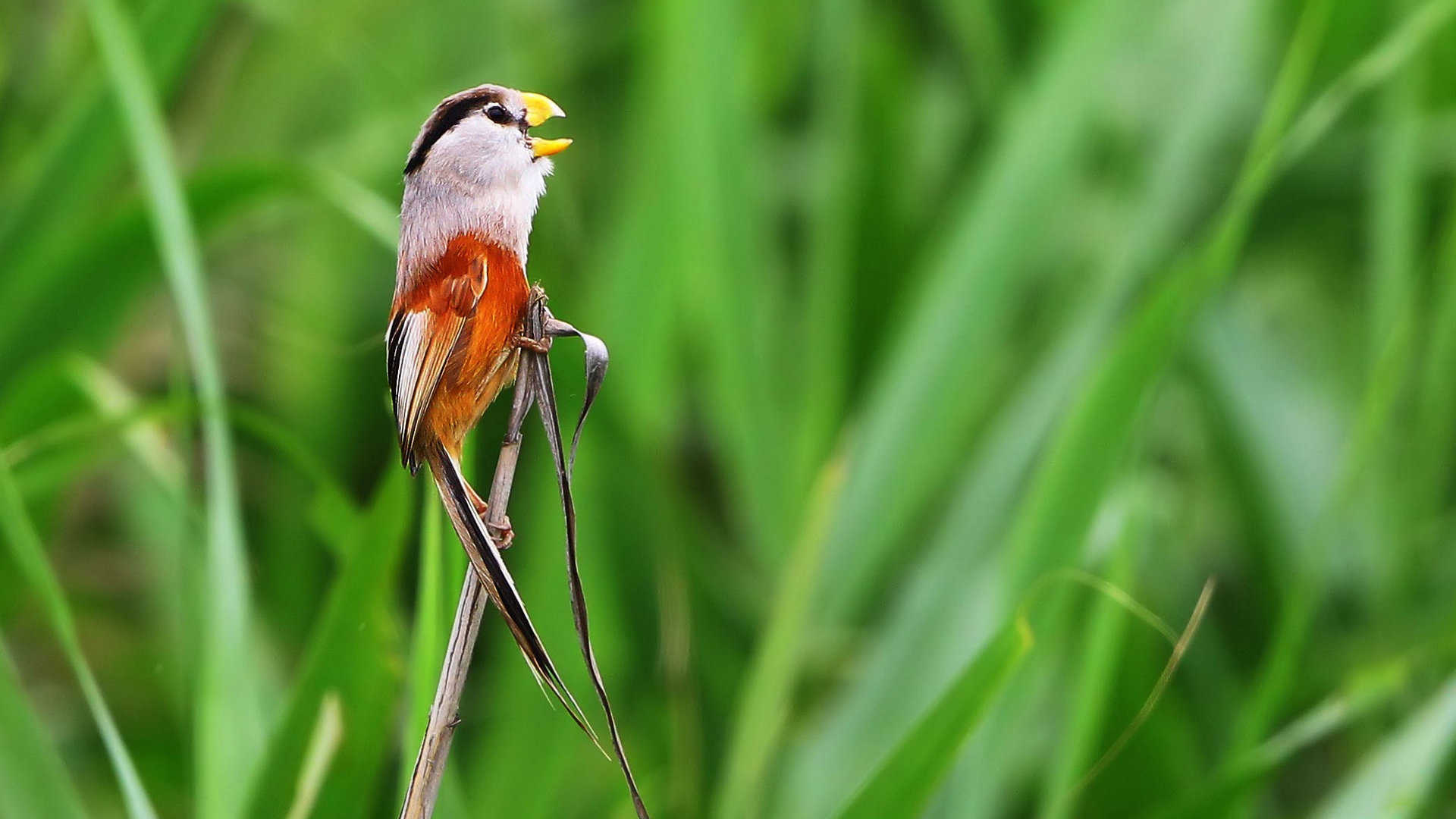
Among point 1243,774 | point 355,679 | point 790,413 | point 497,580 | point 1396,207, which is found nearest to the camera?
point 497,580

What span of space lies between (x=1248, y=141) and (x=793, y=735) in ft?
2.75

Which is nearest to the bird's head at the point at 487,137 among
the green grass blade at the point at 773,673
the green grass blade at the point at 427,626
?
the green grass blade at the point at 427,626

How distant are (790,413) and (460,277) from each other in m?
1.13

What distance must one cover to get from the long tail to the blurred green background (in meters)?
0.14

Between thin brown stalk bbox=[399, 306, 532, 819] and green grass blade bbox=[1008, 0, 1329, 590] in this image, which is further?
green grass blade bbox=[1008, 0, 1329, 590]

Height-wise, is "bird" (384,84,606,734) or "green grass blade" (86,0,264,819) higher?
"bird" (384,84,606,734)

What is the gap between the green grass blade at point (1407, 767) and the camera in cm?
76

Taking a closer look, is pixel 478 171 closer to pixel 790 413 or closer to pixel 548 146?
pixel 548 146

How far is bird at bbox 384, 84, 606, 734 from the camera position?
0.25 metres

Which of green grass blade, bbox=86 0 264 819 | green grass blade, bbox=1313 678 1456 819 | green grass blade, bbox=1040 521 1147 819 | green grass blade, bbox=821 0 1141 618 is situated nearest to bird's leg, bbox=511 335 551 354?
green grass blade, bbox=86 0 264 819

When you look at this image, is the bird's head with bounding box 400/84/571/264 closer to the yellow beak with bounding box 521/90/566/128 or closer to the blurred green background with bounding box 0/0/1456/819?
the yellow beak with bounding box 521/90/566/128

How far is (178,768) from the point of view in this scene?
112cm

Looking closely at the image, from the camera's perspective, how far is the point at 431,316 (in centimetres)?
25

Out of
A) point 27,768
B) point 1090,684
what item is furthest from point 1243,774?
point 27,768
